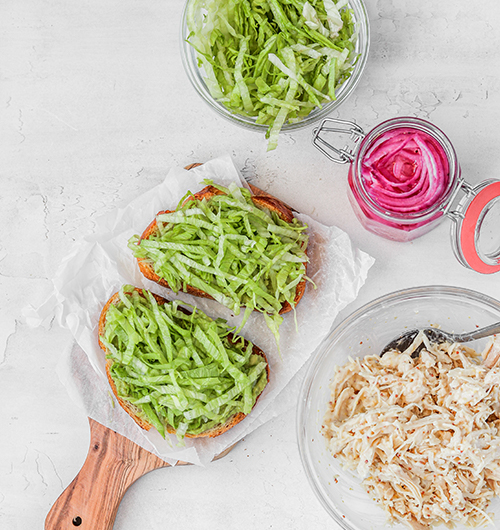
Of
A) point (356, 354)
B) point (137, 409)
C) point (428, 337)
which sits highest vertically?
point (428, 337)

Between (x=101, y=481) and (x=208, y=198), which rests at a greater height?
(x=208, y=198)

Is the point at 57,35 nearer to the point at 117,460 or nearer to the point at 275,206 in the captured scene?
the point at 275,206

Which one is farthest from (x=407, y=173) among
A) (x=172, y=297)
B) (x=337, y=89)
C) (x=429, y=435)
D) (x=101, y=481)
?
(x=101, y=481)

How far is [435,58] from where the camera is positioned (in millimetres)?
2283

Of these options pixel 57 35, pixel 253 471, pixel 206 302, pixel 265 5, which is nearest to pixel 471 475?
pixel 253 471

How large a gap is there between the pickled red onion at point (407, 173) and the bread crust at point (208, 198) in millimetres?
365

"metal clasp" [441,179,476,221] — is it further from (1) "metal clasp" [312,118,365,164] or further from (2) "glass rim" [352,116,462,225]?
(1) "metal clasp" [312,118,365,164]

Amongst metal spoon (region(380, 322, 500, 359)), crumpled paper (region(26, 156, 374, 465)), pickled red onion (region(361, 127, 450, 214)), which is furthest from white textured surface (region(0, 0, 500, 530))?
pickled red onion (region(361, 127, 450, 214))

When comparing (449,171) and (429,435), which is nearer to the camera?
(429,435)

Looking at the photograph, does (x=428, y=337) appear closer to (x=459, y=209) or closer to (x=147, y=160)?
(x=459, y=209)

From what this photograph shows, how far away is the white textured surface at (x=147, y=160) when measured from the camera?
228 cm

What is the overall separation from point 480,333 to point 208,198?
1.15 meters

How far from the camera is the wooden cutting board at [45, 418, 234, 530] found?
2316 millimetres

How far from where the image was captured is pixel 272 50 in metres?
1.98
